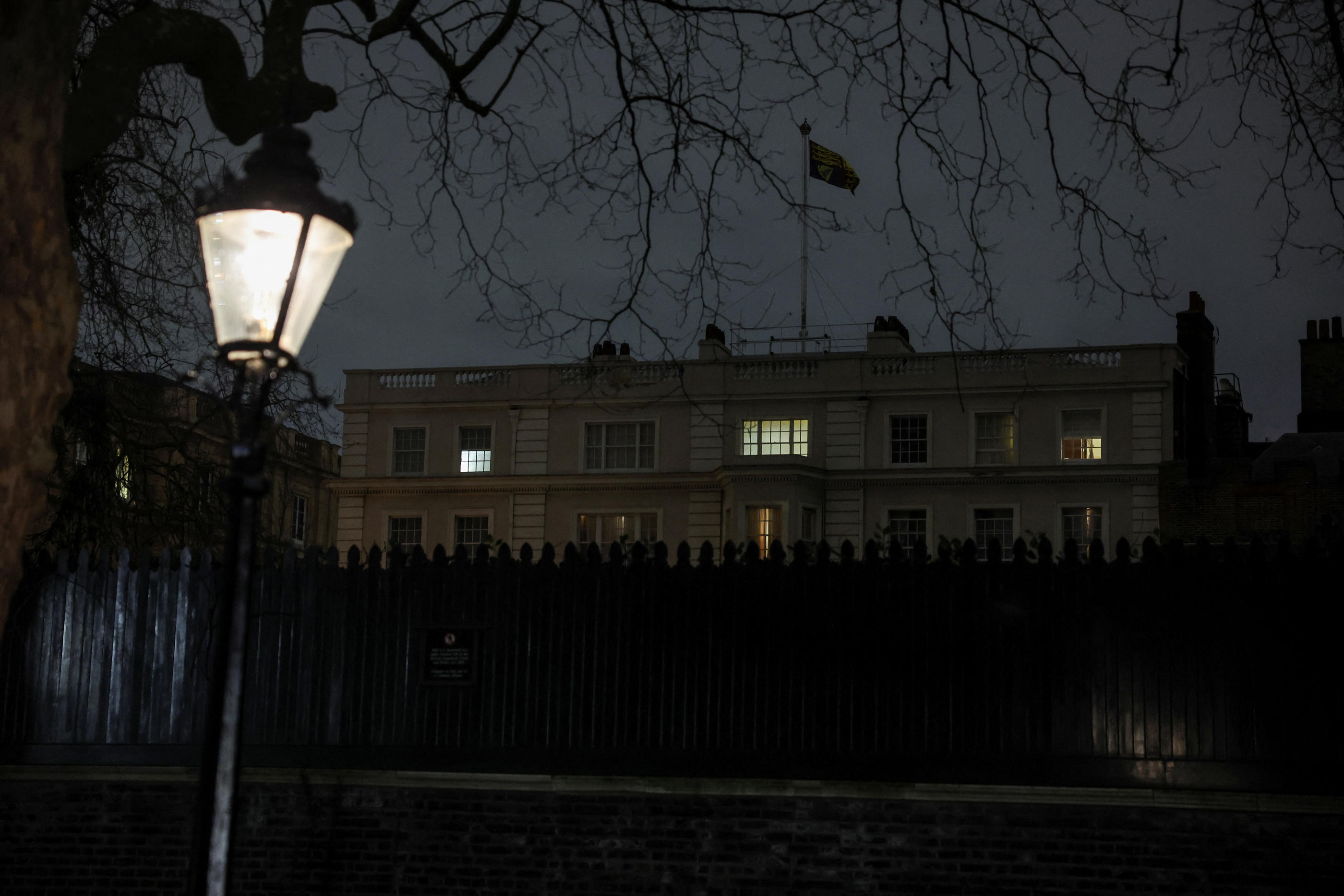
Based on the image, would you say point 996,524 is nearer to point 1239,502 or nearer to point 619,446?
point 1239,502

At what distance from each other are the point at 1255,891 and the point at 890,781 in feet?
8.38

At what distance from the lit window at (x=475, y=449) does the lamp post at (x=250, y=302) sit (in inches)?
1513

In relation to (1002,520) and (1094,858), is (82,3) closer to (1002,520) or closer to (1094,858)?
(1094,858)

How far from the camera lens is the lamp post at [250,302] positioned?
14.4ft

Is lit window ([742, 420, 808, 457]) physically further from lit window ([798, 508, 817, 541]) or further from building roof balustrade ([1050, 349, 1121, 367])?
building roof balustrade ([1050, 349, 1121, 367])

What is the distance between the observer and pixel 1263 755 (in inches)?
367

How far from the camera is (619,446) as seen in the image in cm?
4191

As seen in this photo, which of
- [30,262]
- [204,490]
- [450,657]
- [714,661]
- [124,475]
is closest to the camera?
[30,262]

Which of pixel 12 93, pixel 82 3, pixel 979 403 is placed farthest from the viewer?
pixel 979 403

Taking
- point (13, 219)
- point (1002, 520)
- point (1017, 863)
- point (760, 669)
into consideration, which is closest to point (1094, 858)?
point (1017, 863)

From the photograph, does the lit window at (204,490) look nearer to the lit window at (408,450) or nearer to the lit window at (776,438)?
the lit window at (776,438)

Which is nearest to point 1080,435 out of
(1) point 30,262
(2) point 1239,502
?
(2) point 1239,502

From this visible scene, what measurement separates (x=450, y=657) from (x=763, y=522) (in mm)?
28925

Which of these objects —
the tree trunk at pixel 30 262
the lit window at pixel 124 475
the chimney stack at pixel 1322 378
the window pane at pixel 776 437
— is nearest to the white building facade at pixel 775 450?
A: the window pane at pixel 776 437
